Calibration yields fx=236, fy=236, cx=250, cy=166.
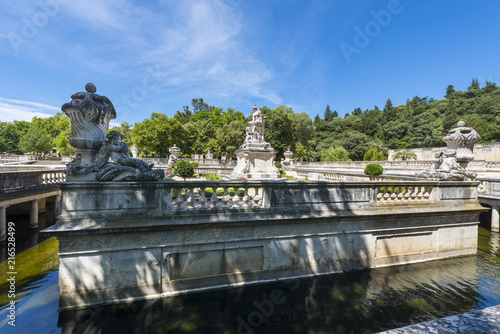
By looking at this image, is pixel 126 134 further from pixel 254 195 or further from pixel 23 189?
pixel 254 195

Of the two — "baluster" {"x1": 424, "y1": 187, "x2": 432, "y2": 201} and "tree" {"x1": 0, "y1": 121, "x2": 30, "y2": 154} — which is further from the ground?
"tree" {"x1": 0, "y1": 121, "x2": 30, "y2": 154}

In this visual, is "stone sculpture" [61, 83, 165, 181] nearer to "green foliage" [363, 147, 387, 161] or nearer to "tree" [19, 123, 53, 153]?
"green foliage" [363, 147, 387, 161]

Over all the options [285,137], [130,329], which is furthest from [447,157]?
[285,137]

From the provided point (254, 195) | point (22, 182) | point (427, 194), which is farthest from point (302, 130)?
point (254, 195)

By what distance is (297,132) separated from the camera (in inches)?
2215

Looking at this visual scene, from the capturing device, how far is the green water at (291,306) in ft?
14.4

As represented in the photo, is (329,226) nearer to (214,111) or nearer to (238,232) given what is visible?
(238,232)

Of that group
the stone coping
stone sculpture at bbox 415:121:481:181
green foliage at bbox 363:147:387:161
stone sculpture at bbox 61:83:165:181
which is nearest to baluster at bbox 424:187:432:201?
stone sculpture at bbox 415:121:481:181

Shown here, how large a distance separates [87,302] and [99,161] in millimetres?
2873

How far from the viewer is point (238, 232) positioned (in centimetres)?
555

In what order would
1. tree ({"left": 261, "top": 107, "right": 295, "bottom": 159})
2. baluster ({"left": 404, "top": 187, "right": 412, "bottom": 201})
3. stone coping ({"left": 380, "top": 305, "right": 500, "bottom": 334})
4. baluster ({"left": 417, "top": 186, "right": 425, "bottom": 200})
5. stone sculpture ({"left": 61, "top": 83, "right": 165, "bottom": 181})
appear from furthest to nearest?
1. tree ({"left": 261, "top": 107, "right": 295, "bottom": 159})
2. baluster ({"left": 417, "top": 186, "right": 425, "bottom": 200})
3. baluster ({"left": 404, "top": 187, "right": 412, "bottom": 201})
4. stone sculpture ({"left": 61, "top": 83, "right": 165, "bottom": 181})
5. stone coping ({"left": 380, "top": 305, "right": 500, "bottom": 334})

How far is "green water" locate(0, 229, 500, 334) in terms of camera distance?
4.40 metres

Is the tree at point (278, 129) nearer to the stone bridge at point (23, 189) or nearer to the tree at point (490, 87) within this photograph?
the stone bridge at point (23, 189)

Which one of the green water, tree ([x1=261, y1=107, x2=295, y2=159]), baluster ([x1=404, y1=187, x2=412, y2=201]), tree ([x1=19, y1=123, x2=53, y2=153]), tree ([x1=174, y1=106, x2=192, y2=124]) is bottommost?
the green water
